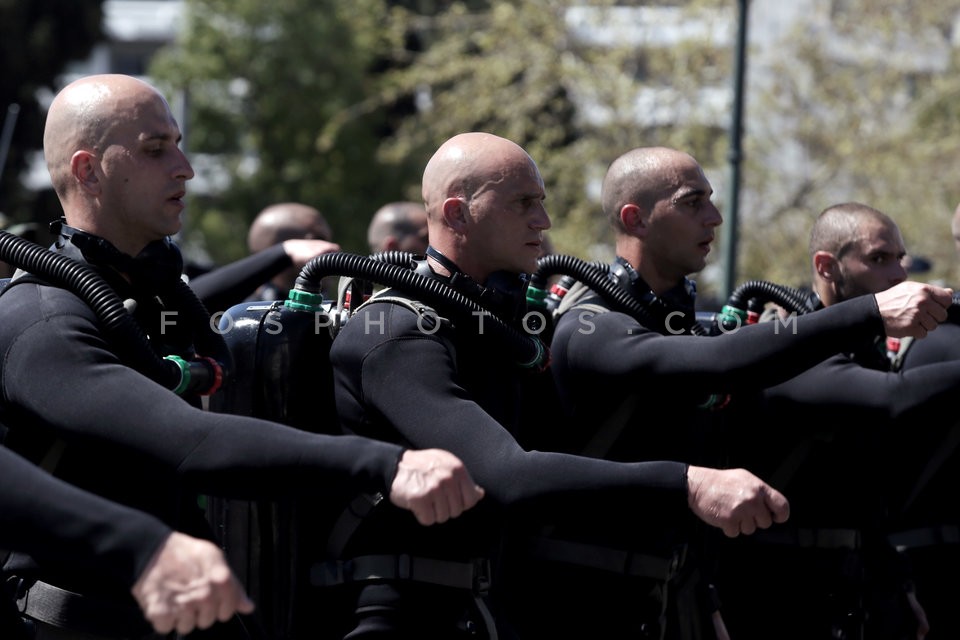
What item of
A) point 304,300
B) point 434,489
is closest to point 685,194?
point 304,300

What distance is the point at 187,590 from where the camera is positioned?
2389 millimetres

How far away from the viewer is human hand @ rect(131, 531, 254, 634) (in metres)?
2.38

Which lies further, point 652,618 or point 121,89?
point 652,618

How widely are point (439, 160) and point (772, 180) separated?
14950mm

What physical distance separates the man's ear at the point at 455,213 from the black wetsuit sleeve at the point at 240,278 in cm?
96

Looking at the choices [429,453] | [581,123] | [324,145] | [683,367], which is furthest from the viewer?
[324,145]

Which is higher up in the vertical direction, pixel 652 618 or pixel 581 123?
pixel 581 123

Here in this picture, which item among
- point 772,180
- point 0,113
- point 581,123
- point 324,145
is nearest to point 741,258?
point 772,180

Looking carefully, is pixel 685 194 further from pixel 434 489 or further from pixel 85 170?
pixel 434 489

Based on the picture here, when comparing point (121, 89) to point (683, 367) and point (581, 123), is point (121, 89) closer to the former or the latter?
point (683, 367)

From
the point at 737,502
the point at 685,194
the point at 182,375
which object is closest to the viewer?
the point at 737,502

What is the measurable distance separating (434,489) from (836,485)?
9.07ft

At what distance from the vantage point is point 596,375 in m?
4.20

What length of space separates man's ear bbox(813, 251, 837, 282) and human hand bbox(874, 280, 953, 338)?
5.94 feet
